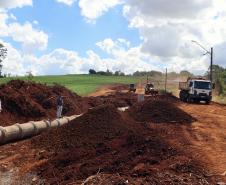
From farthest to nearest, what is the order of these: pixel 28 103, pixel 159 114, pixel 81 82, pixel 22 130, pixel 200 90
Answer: pixel 81 82, pixel 200 90, pixel 28 103, pixel 159 114, pixel 22 130

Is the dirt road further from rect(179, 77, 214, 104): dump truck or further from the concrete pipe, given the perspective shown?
rect(179, 77, 214, 104): dump truck

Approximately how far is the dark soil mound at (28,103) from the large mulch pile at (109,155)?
9.16 metres

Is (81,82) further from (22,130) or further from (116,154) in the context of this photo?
(116,154)

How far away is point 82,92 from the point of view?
85.9 meters

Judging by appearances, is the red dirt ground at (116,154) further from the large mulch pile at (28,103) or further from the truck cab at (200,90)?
the truck cab at (200,90)

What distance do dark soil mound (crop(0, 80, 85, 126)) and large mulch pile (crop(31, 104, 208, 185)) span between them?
916 cm

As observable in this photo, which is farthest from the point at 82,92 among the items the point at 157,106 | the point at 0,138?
the point at 0,138

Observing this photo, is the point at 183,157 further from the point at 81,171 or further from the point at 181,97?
the point at 181,97

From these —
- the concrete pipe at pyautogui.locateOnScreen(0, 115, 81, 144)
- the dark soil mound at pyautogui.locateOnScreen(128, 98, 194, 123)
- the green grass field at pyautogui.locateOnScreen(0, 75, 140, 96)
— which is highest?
Result: the dark soil mound at pyautogui.locateOnScreen(128, 98, 194, 123)

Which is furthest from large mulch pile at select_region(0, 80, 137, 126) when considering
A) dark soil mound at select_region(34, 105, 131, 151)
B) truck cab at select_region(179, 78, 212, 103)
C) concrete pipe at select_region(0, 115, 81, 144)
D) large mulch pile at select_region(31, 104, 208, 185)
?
truck cab at select_region(179, 78, 212, 103)

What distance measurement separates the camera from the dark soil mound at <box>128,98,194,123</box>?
29.8 meters

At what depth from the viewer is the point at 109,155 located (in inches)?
698

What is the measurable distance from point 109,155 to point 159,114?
1324 cm

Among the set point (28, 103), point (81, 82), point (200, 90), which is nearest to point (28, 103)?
point (28, 103)
